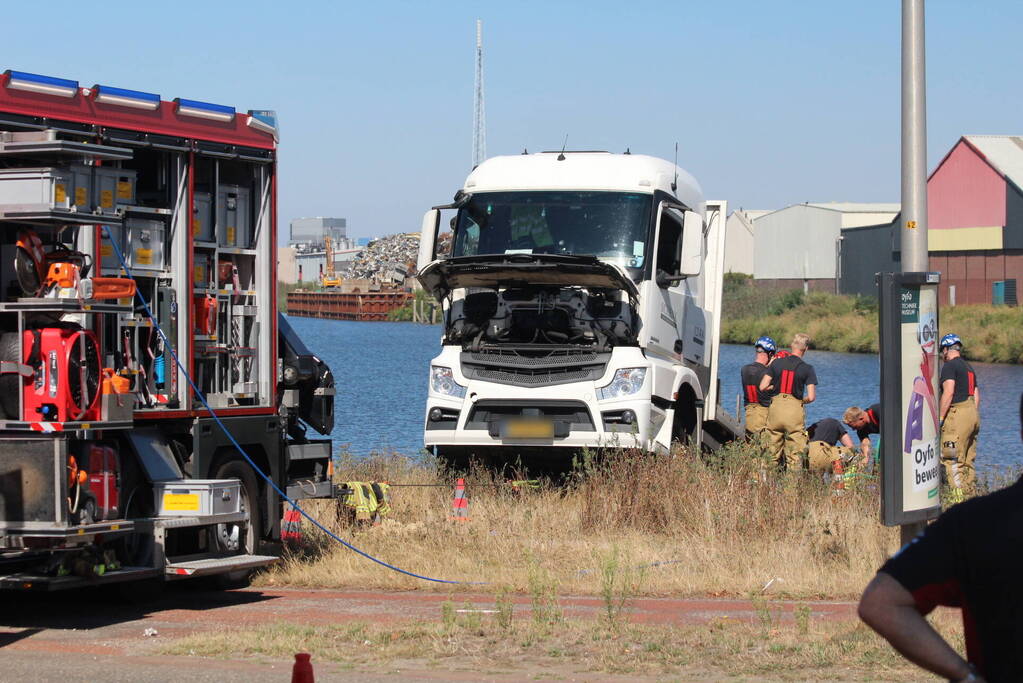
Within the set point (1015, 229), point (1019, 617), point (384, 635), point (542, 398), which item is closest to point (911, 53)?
point (384, 635)

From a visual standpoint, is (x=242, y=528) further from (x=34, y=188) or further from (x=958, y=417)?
(x=958, y=417)

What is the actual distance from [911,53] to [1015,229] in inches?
2567

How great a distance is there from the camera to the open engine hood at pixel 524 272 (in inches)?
593

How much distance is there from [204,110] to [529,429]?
5346mm

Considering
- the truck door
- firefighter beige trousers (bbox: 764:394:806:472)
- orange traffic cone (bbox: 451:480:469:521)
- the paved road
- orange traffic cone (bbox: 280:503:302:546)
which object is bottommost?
the paved road

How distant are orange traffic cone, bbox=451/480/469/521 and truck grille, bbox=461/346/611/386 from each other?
1377 millimetres

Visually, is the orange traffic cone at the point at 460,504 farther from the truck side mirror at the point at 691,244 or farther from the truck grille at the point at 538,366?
the truck side mirror at the point at 691,244

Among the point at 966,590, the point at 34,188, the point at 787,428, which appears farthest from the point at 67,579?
the point at 787,428

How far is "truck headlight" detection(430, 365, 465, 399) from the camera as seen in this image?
52.4ft

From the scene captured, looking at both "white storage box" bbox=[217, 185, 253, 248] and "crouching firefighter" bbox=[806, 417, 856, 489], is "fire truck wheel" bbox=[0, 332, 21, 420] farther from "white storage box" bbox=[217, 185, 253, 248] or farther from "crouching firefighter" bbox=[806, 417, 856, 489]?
"crouching firefighter" bbox=[806, 417, 856, 489]

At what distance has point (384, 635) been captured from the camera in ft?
30.3

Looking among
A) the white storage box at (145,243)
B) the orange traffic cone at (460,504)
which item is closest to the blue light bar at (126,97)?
the white storage box at (145,243)


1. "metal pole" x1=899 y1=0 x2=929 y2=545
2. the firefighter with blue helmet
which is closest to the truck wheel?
"metal pole" x1=899 y1=0 x2=929 y2=545

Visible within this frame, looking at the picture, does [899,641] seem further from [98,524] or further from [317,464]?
[317,464]
